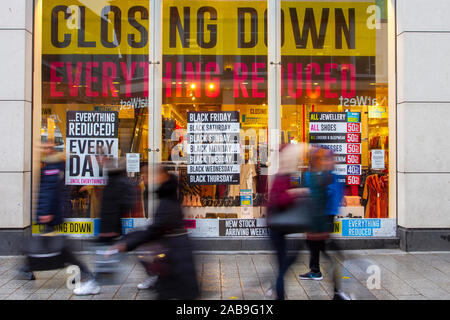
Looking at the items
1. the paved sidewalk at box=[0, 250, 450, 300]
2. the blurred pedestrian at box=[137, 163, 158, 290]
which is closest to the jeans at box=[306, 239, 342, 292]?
the paved sidewalk at box=[0, 250, 450, 300]

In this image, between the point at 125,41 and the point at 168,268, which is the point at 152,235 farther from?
the point at 125,41

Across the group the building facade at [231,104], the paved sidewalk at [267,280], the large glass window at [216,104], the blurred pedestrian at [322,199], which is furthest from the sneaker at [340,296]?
the large glass window at [216,104]

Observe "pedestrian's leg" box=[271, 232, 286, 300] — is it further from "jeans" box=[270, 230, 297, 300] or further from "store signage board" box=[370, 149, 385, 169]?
"store signage board" box=[370, 149, 385, 169]

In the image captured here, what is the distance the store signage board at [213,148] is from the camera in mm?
8430

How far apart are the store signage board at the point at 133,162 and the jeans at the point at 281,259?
13.6ft

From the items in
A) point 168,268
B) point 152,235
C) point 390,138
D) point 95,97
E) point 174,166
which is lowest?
point 168,268

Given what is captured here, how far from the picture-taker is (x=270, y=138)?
8422 millimetres

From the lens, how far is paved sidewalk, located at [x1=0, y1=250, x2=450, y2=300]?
557 centimetres

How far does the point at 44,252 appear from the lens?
567 centimetres

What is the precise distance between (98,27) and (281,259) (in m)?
6.18

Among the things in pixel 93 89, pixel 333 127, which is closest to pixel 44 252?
pixel 93 89

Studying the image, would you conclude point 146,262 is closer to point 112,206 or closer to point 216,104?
point 112,206

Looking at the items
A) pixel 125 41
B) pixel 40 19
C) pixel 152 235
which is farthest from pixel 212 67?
pixel 152 235

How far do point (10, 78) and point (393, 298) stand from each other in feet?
23.0
